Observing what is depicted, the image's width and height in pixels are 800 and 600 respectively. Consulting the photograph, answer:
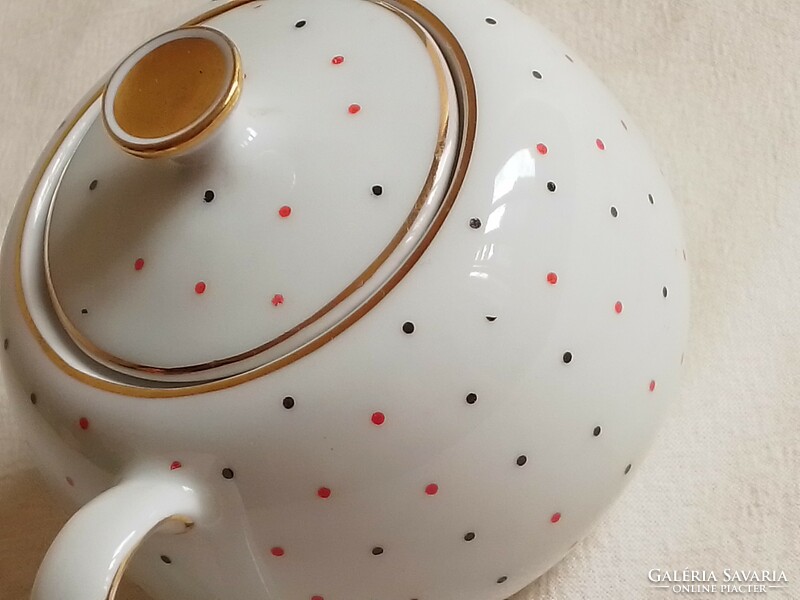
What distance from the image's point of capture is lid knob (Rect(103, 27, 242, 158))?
476 mm

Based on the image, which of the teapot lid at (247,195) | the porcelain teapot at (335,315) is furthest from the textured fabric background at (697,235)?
the teapot lid at (247,195)

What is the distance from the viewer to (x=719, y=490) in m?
0.75

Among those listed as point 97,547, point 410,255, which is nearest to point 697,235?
point 410,255

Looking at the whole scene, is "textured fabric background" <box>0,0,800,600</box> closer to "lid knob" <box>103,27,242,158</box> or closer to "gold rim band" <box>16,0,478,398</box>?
"gold rim band" <box>16,0,478,398</box>

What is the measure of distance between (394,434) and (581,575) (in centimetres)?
31

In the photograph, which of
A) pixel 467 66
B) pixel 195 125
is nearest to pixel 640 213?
pixel 467 66

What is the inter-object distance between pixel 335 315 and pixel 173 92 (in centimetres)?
14

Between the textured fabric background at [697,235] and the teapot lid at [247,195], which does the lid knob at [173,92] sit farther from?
the textured fabric background at [697,235]

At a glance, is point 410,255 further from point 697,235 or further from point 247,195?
point 697,235

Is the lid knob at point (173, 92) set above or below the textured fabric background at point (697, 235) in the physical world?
above

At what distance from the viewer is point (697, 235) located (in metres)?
0.87

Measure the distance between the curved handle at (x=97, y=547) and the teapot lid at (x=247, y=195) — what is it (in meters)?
0.07

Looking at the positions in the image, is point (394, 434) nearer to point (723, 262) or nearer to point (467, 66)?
point (467, 66)

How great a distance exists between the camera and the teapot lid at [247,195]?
49 cm
